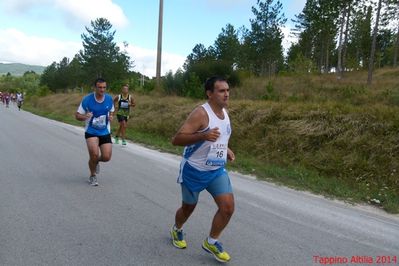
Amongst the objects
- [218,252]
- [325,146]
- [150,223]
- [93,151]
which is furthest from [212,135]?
[325,146]

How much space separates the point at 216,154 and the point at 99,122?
3.64 m

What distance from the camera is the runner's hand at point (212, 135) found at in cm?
370

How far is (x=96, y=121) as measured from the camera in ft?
22.9

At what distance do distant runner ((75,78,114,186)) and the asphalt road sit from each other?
0.48 meters

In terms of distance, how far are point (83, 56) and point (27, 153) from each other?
158 feet

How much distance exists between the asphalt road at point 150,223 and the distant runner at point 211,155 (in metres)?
0.44

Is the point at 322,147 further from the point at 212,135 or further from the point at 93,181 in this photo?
the point at 212,135

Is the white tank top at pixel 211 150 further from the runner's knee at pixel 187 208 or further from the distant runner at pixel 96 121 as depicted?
the distant runner at pixel 96 121

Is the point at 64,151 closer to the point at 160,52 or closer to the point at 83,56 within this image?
the point at 160,52

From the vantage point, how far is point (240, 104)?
14469 millimetres

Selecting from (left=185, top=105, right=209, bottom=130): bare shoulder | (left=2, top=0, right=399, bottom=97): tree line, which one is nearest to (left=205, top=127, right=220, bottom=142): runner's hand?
(left=185, top=105, right=209, bottom=130): bare shoulder

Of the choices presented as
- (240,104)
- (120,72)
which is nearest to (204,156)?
(240,104)

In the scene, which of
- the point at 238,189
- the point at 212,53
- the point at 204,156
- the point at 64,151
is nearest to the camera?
the point at 204,156
